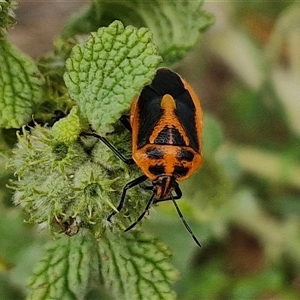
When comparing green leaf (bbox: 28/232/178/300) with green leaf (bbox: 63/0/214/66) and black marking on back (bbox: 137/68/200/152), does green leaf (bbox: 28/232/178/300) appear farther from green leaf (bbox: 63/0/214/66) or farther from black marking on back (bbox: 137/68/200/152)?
green leaf (bbox: 63/0/214/66)

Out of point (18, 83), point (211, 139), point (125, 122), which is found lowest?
point (125, 122)

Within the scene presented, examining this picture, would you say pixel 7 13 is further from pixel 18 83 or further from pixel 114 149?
pixel 114 149

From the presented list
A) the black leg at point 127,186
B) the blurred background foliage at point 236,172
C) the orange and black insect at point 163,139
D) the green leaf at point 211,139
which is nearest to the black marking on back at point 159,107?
the orange and black insect at point 163,139

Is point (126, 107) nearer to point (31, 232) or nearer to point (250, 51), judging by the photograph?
point (31, 232)

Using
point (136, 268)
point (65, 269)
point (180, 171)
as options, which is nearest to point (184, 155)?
point (180, 171)

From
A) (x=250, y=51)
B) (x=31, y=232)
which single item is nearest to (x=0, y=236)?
(x=31, y=232)

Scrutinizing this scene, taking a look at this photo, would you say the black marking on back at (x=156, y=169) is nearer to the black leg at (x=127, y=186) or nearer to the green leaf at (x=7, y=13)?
the black leg at (x=127, y=186)

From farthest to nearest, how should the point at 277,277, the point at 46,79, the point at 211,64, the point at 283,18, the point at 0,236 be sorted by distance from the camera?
the point at 211,64
the point at 283,18
the point at 277,277
the point at 0,236
the point at 46,79
